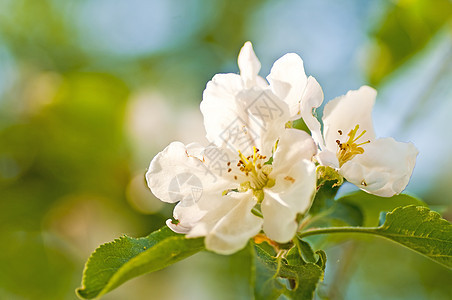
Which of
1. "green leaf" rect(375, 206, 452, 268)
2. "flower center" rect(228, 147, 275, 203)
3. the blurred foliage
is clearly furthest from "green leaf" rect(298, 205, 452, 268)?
the blurred foliage

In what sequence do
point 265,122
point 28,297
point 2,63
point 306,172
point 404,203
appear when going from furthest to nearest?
1. point 2,63
2. point 28,297
3. point 404,203
4. point 265,122
5. point 306,172

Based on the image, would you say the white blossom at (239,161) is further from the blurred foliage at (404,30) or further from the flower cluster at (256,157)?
the blurred foliage at (404,30)

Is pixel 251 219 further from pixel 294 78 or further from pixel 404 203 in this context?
pixel 404 203

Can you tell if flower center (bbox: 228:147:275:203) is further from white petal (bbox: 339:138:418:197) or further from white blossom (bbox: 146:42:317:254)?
white petal (bbox: 339:138:418:197)

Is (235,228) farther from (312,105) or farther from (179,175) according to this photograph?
(312,105)

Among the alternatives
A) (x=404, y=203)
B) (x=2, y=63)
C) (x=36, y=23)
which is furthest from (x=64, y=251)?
(x=404, y=203)

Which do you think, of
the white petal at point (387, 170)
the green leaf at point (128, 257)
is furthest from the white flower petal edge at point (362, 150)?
the green leaf at point (128, 257)

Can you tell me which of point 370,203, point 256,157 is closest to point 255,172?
point 256,157
